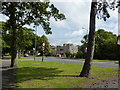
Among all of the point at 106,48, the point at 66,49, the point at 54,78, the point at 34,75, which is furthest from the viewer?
the point at 66,49

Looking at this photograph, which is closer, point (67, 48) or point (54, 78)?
point (54, 78)

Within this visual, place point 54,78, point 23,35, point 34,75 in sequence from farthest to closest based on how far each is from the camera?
point 23,35 < point 34,75 < point 54,78

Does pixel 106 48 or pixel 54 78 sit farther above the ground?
pixel 106 48

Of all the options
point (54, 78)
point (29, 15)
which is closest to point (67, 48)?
point (29, 15)

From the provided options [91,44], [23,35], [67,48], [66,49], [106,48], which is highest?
[23,35]

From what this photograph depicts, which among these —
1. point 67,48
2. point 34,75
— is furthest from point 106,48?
point 67,48

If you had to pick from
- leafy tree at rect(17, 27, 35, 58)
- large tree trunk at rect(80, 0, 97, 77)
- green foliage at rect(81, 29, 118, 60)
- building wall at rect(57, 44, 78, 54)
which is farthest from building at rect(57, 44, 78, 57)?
large tree trunk at rect(80, 0, 97, 77)

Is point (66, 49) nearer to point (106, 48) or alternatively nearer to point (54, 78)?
point (106, 48)

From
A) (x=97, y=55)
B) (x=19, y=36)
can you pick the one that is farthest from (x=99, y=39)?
(x=19, y=36)

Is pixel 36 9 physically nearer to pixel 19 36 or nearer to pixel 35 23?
pixel 35 23

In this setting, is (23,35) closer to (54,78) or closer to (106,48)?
(54,78)

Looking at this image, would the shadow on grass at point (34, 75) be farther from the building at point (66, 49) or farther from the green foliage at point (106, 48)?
the building at point (66, 49)

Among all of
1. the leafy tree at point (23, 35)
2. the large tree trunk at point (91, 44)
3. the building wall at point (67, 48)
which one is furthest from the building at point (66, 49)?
the large tree trunk at point (91, 44)

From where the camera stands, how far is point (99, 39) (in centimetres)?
5181
